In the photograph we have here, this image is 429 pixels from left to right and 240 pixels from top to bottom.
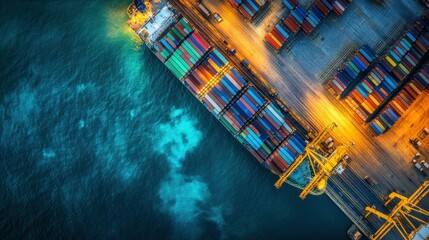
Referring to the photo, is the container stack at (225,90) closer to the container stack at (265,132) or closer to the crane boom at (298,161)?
the container stack at (265,132)

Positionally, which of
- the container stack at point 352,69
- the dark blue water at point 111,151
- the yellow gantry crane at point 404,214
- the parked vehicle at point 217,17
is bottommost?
the dark blue water at point 111,151

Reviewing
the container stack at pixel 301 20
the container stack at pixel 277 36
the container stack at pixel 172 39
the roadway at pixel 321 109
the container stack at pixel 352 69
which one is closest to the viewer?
the container stack at pixel 352 69

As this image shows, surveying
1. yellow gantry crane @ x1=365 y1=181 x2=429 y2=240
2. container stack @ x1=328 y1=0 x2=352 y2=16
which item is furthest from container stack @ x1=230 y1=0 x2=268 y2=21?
yellow gantry crane @ x1=365 y1=181 x2=429 y2=240

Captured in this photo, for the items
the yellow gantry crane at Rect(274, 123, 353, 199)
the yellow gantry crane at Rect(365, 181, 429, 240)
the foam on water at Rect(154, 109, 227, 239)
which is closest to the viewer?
the yellow gantry crane at Rect(365, 181, 429, 240)

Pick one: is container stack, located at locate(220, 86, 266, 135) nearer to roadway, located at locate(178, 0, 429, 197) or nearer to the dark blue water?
the dark blue water

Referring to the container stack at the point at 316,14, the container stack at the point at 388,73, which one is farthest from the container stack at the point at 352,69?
the container stack at the point at 316,14
